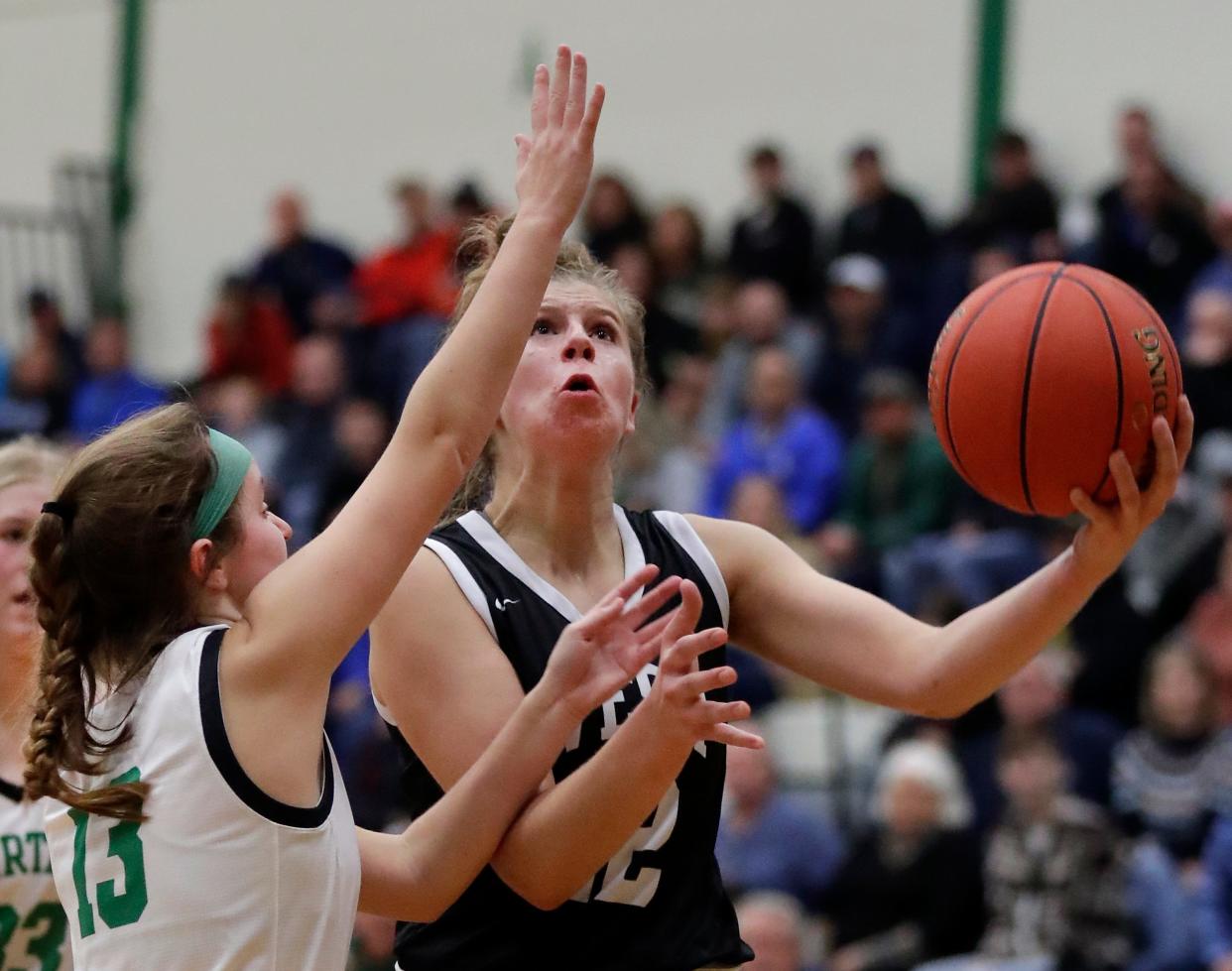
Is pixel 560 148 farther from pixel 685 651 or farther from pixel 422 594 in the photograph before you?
pixel 422 594

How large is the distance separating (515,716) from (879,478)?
693 centimetres

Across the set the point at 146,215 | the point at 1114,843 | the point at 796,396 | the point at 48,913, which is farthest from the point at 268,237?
the point at 48,913

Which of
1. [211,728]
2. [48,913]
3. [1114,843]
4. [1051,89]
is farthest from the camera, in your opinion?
[1051,89]

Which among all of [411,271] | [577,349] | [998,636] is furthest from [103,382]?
[998,636]

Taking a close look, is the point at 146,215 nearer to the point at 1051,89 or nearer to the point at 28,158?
the point at 28,158

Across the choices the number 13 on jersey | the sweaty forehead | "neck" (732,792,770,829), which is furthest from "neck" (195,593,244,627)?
"neck" (732,792,770,829)

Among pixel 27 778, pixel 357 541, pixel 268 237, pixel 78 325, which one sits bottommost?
pixel 78 325

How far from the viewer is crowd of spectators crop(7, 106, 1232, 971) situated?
7188 mm

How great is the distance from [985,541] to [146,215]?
30.4 ft

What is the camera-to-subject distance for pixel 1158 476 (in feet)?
10.3

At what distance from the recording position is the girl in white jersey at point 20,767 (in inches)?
145

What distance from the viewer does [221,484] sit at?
2.86m

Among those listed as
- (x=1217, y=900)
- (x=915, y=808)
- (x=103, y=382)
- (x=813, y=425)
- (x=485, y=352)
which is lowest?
(x=103, y=382)

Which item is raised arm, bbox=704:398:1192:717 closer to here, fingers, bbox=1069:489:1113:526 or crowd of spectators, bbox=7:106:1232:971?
fingers, bbox=1069:489:1113:526
